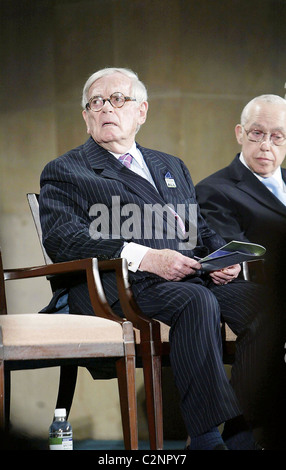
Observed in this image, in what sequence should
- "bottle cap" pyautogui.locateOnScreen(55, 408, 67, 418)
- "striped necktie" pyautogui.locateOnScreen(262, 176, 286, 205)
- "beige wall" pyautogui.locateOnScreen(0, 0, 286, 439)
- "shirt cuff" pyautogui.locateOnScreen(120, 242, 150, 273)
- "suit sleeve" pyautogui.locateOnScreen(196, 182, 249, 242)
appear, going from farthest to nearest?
"beige wall" pyautogui.locateOnScreen(0, 0, 286, 439), "striped necktie" pyautogui.locateOnScreen(262, 176, 286, 205), "suit sleeve" pyautogui.locateOnScreen(196, 182, 249, 242), "shirt cuff" pyautogui.locateOnScreen(120, 242, 150, 273), "bottle cap" pyautogui.locateOnScreen(55, 408, 67, 418)

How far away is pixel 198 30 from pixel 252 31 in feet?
0.97

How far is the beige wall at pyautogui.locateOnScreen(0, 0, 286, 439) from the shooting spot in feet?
12.9

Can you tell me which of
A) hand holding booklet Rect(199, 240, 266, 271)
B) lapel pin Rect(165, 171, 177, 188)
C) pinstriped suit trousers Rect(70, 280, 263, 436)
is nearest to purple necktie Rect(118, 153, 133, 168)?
lapel pin Rect(165, 171, 177, 188)

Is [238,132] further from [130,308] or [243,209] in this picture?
[130,308]

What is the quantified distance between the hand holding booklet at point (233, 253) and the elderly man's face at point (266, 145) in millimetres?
1238

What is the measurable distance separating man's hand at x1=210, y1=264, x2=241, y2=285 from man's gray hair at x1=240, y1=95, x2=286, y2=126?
3.83ft

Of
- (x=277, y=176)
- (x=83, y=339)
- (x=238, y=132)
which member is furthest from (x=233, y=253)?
(x=238, y=132)

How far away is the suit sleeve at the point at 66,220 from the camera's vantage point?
283 centimetres

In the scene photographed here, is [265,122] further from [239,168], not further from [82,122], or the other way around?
[82,122]

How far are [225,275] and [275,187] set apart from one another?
3.09ft

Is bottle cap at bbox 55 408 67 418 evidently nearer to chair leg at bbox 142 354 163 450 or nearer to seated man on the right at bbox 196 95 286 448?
chair leg at bbox 142 354 163 450

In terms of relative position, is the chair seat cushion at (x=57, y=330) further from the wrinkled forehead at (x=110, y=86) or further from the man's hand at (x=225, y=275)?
the wrinkled forehead at (x=110, y=86)

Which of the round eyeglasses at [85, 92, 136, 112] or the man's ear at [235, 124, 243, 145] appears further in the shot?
the man's ear at [235, 124, 243, 145]
